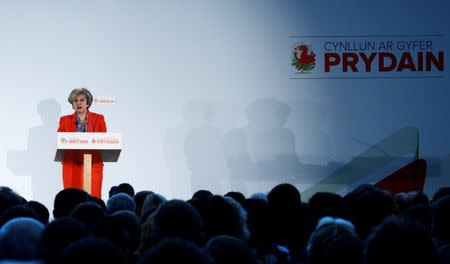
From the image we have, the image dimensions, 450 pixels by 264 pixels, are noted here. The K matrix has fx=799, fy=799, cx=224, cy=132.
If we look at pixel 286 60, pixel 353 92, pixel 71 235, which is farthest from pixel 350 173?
pixel 71 235

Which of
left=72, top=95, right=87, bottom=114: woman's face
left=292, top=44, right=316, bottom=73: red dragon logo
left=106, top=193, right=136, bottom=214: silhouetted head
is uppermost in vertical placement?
left=292, top=44, right=316, bottom=73: red dragon logo

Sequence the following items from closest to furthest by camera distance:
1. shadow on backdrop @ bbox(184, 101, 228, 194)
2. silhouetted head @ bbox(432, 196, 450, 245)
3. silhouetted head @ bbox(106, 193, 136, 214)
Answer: silhouetted head @ bbox(432, 196, 450, 245)
silhouetted head @ bbox(106, 193, 136, 214)
shadow on backdrop @ bbox(184, 101, 228, 194)

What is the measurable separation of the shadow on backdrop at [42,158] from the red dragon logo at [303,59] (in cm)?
280

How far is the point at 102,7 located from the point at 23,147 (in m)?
1.85

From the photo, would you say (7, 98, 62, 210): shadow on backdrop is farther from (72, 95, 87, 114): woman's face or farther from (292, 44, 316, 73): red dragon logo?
(292, 44, 316, 73): red dragon logo

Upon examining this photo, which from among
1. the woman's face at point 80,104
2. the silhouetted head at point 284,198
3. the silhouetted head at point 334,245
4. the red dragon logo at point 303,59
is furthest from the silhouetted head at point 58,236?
the red dragon logo at point 303,59

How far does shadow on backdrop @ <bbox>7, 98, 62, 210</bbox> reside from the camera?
9094mm

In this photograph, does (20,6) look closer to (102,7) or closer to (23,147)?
(102,7)

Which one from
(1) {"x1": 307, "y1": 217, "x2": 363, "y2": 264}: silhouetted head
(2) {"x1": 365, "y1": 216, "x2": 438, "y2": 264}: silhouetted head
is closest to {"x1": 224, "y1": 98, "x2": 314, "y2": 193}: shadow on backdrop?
(1) {"x1": 307, "y1": 217, "x2": 363, "y2": 264}: silhouetted head

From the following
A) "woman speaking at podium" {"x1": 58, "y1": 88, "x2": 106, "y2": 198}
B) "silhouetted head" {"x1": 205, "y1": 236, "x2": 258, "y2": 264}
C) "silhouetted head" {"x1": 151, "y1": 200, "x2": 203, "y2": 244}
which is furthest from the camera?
"woman speaking at podium" {"x1": 58, "y1": 88, "x2": 106, "y2": 198}

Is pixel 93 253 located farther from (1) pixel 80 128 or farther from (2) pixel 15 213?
(1) pixel 80 128

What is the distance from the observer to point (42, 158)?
9148mm

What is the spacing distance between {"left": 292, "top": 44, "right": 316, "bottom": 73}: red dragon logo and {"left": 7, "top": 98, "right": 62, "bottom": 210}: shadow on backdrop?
9.19 feet

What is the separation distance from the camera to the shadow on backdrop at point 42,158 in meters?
9.09
